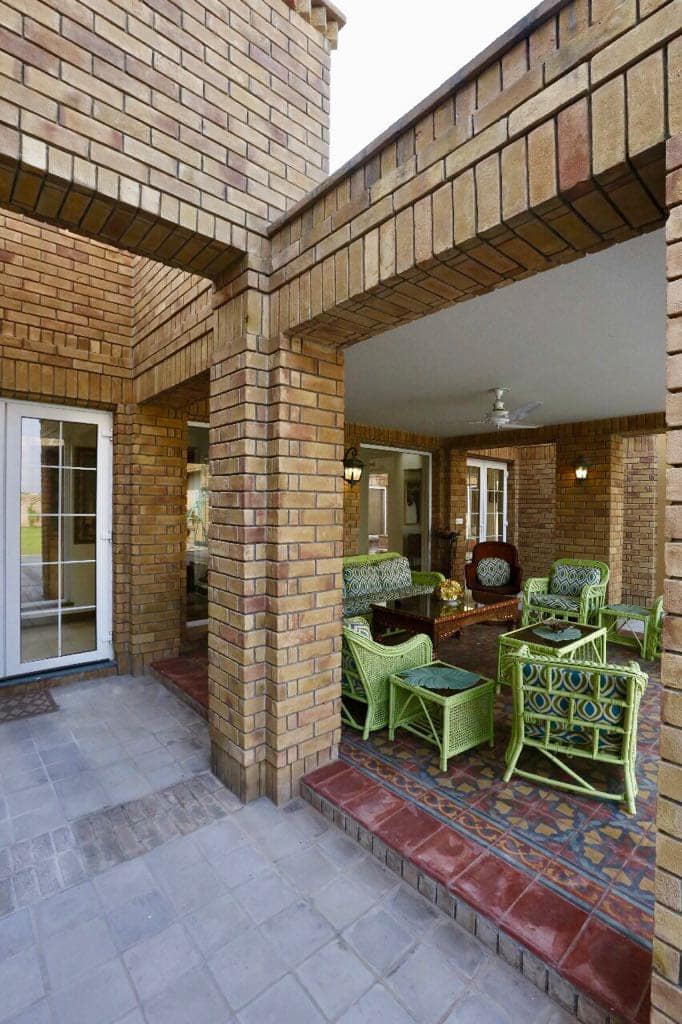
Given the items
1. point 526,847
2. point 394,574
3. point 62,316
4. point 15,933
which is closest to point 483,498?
point 394,574

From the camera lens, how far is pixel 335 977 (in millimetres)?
1498

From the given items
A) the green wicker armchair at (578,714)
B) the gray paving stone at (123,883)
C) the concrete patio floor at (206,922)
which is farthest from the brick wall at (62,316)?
the green wicker armchair at (578,714)

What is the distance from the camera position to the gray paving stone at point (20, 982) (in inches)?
55.7

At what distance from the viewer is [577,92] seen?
3.97 feet

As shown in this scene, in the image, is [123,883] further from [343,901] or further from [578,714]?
[578,714]

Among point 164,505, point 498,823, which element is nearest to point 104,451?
point 164,505

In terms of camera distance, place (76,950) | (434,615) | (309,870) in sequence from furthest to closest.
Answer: (434,615) → (309,870) → (76,950)

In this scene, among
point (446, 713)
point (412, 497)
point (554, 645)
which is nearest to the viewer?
point (446, 713)

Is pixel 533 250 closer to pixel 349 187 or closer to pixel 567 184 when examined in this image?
pixel 567 184

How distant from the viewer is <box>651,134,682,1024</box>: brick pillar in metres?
1.06

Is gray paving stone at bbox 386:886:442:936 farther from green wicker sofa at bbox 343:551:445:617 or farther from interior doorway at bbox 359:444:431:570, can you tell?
interior doorway at bbox 359:444:431:570

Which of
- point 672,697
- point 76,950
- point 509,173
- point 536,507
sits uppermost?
point 509,173

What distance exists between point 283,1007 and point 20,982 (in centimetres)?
81

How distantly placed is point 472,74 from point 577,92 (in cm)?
43
